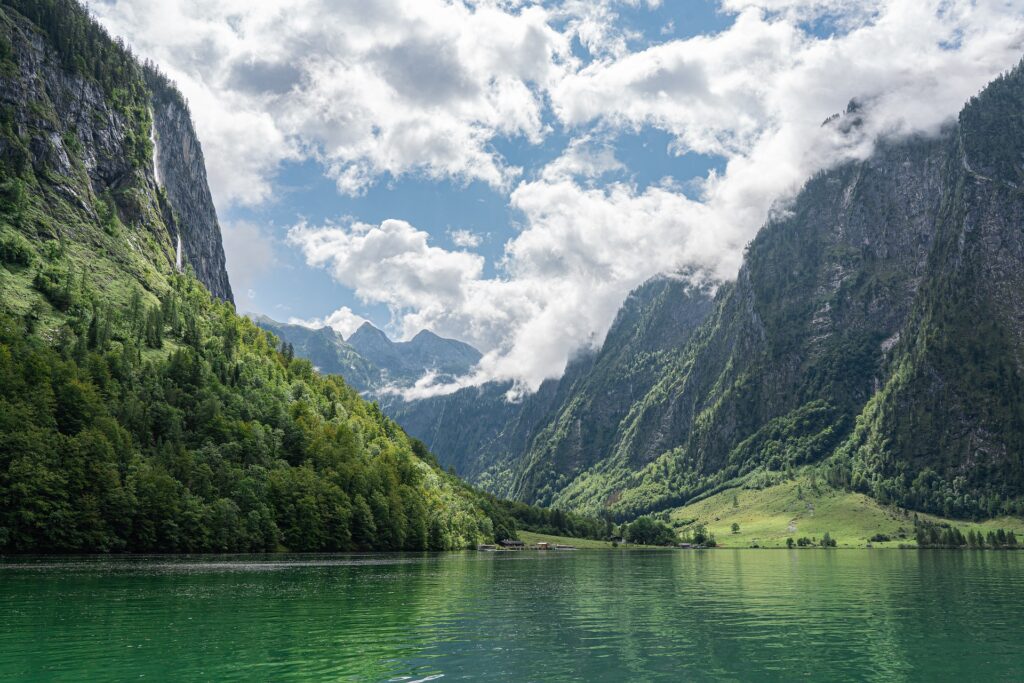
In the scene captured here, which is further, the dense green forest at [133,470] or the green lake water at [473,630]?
the dense green forest at [133,470]

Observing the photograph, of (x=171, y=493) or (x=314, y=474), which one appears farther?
(x=314, y=474)

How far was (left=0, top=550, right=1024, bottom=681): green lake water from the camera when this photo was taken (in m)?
41.2

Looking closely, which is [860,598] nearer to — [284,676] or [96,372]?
[284,676]

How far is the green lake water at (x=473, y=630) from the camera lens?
41.2m

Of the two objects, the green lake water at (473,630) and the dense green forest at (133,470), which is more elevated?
the dense green forest at (133,470)

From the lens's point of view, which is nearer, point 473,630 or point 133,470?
point 473,630

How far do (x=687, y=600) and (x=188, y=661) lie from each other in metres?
59.2

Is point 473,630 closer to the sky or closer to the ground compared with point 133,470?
closer to the ground

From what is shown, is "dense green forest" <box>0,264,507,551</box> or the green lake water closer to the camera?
the green lake water

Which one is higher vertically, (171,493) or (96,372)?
(96,372)

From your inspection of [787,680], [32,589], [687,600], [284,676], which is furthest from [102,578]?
[787,680]

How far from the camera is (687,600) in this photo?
280 ft

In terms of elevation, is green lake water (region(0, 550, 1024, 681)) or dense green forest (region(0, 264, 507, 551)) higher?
dense green forest (region(0, 264, 507, 551))

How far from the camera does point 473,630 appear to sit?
2244 inches
